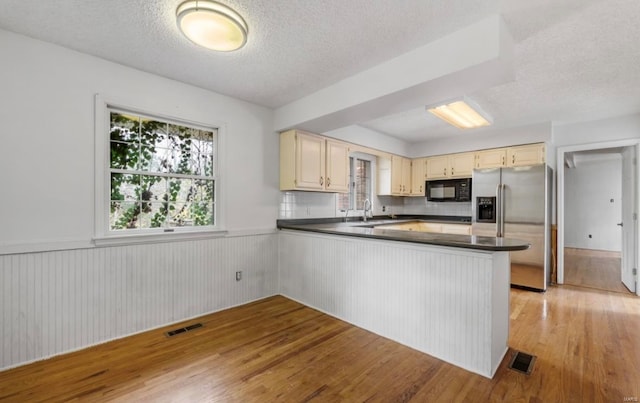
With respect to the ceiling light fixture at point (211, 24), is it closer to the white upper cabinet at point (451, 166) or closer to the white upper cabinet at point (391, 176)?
the white upper cabinet at point (391, 176)

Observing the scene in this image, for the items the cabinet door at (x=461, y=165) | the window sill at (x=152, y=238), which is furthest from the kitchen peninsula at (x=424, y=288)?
the cabinet door at (x=461, y=165)

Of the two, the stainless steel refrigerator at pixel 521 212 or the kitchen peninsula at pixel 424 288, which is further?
the stainless steel refrigerator at pixel 521 212

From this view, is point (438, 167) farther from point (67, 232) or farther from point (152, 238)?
point (67, 232)

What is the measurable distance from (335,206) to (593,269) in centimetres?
517

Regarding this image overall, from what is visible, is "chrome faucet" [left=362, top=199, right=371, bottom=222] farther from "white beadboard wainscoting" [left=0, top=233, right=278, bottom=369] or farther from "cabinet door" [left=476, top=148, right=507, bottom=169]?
"white beadboard wainscoting" [left=0, top=233, right=278, bottom=369]

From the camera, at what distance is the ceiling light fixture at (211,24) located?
5.81 ft

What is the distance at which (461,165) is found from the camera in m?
5.19

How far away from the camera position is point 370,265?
2.79 m

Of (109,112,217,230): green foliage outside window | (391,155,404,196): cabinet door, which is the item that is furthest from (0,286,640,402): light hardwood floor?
(391,155,404,196): cabinet door

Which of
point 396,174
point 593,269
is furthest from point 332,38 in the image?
point 593,269


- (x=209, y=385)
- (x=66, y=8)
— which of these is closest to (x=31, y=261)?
(x=209, y=385)

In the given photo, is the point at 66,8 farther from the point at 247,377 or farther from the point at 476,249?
the point at 476,249

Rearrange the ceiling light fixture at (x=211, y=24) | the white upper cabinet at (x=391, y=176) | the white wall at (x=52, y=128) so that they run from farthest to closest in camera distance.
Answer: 1. the white upper cabinet at (x=391, y=176)
2. the white wall at (x=52, y=128)
3. the ceiling light fixture at (x=211, y=24)

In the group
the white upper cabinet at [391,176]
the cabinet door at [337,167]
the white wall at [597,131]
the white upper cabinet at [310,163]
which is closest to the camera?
the white upper cabinet at [310,163]
